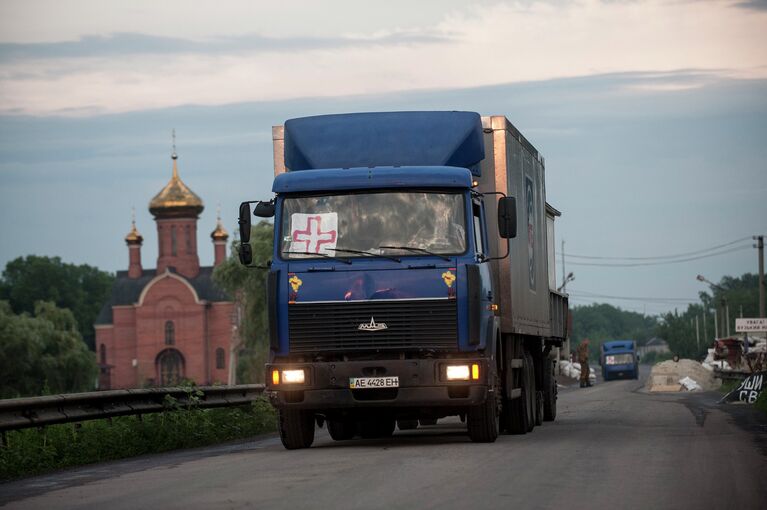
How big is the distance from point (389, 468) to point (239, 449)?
18.1 ft

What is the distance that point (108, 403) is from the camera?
771 inches

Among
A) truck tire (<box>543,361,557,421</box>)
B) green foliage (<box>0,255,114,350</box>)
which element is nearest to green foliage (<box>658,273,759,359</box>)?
green foliage (<box>0,255,114,350</box>)

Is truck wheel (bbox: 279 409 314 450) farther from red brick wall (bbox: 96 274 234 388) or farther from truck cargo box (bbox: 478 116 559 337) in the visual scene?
red brick wall (bbox: 96 274 234 388)

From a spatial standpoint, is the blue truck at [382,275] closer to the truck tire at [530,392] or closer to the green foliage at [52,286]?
the truck tire at [530,392]

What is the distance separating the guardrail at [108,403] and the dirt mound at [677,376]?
36.5 metres

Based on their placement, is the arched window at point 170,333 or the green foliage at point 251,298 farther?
the arched window at point 170,333

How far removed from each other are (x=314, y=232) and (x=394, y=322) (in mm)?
1387

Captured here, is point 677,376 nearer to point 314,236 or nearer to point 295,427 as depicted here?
point 295,427

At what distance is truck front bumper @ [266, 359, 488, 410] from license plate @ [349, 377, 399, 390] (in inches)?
1.5

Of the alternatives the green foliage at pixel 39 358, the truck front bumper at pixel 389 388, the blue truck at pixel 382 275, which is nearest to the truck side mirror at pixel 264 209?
the blue truck at pixel 382 275

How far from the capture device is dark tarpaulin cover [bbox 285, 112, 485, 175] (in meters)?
18.0

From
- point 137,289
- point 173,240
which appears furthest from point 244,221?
point 137,289

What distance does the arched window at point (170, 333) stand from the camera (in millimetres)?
141750

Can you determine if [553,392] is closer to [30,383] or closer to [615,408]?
[615,408]
